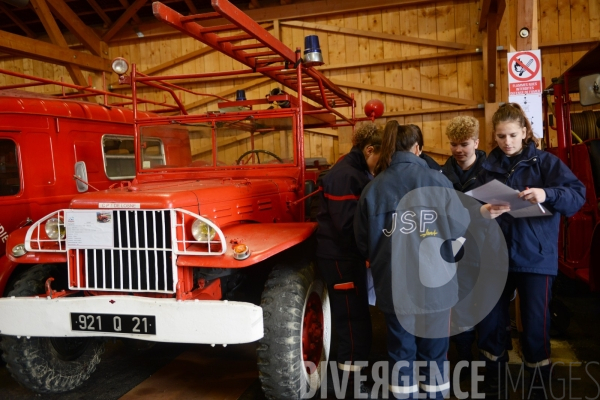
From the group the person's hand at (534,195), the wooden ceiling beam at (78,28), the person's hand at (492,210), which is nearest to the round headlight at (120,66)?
the person's hand at (492,210)

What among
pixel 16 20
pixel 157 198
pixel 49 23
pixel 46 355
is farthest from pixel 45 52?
pixel 157 198

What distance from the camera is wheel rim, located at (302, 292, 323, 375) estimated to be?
3.21 metres

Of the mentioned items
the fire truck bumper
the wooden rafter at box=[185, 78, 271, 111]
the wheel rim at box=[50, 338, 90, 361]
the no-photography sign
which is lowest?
the wheel rim at box=[50, 338, 90, 361]

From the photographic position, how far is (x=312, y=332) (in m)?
3.34

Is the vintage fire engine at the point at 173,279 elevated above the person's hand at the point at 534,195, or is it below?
below

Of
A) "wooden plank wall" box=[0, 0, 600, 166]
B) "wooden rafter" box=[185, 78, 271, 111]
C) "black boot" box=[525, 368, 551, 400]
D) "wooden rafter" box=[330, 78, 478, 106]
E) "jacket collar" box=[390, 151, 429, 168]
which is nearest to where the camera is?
"jacket collar" box=[390, 151, 429, 168]

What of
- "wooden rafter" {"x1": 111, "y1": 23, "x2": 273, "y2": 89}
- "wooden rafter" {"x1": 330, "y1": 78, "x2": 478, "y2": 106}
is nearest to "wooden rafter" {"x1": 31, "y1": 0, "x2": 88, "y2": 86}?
"wooden rafter" {"x1": 111, "y1": 23, "x2": 273, "y2": 89}

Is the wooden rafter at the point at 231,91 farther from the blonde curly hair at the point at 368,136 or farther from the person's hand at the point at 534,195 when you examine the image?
the person's hand at the point at 534,195

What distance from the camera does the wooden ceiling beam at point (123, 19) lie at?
9.68m

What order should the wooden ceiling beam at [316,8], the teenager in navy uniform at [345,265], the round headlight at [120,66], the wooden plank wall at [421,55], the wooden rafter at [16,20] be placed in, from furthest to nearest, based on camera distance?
the wooden rafter at [16,20]
the wooden ceiling beam at [316,8]
the wooden plank wall at [421,55]
the round headlight at [120,66]
the teenager in navy uniform at [345,265]

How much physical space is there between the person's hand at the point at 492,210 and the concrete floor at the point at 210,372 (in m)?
1.16

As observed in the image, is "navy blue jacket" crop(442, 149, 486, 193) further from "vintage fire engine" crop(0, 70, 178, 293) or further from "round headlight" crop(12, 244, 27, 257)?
"round headlight" crop(12, 244, 27, 257)

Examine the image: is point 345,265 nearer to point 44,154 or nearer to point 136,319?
point 136,319

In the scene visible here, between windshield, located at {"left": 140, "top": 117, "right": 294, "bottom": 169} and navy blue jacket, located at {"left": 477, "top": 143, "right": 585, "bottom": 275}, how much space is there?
1.88 meters
